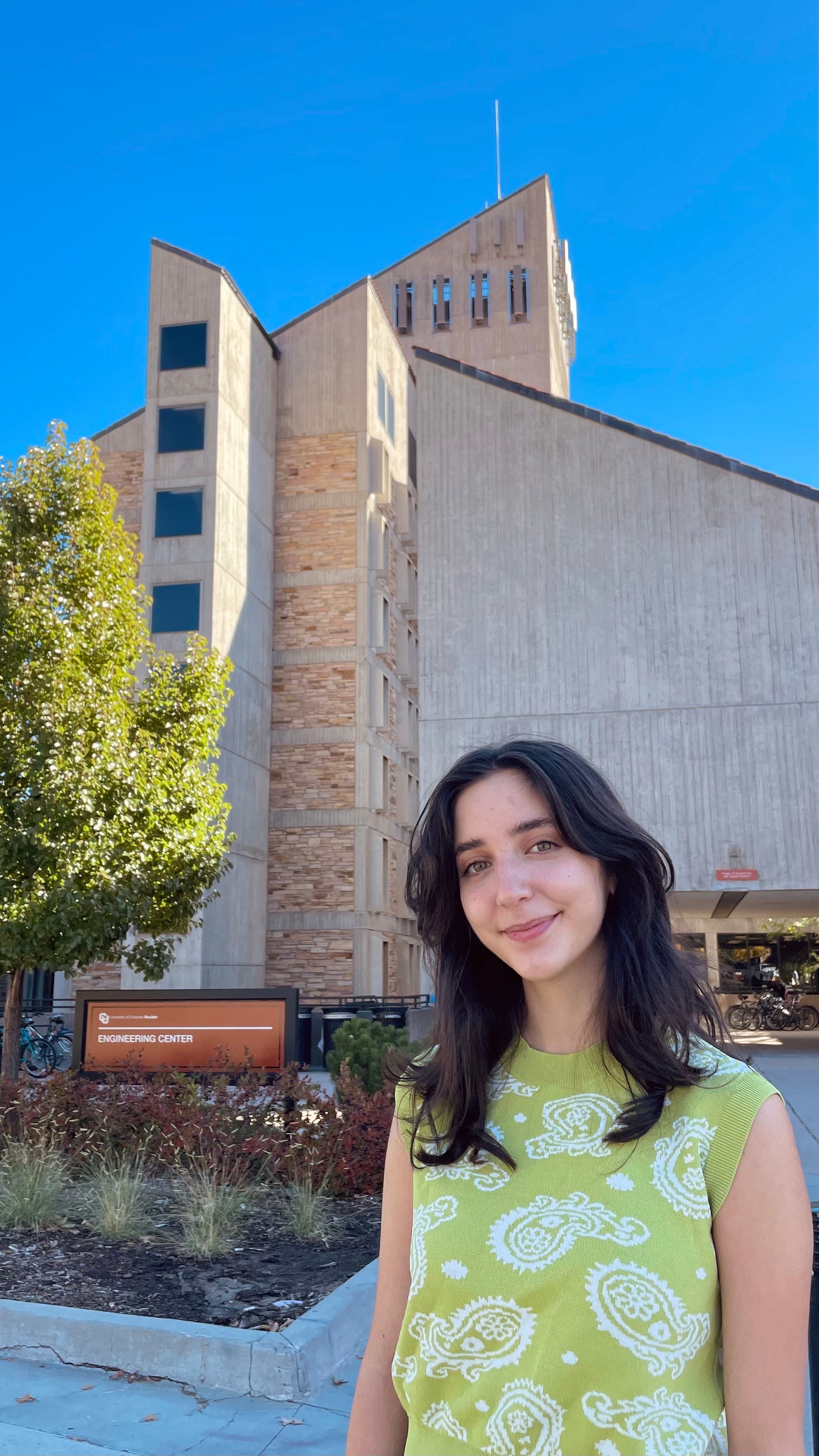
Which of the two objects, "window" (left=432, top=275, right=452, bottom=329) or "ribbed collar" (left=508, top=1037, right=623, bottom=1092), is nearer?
"ribbed collar" (left=508, top=1037, right=623, bottom=1092)

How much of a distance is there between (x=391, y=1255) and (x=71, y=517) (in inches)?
484

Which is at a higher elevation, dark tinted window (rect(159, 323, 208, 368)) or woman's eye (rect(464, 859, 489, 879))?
dark tinted window (rect(159, 323, 208, 368))

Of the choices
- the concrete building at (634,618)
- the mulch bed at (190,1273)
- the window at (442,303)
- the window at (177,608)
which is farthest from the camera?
the window at (442,303)

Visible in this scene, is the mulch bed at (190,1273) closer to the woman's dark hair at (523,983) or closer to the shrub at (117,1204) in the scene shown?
the shrub at (117,1204)

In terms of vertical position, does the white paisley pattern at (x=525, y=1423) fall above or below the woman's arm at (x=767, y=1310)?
below

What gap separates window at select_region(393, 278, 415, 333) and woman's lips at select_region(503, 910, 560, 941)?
154 feet

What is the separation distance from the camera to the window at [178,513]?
2831 centimetres

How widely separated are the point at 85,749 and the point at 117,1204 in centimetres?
625

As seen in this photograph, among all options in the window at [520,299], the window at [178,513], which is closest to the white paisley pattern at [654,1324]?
the window at [178,513]

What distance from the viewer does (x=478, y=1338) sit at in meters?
1.67

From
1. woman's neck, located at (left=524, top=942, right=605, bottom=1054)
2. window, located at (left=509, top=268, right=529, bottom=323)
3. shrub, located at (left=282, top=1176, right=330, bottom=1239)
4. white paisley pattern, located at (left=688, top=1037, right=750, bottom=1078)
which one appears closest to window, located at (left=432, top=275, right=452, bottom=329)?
window, located at (left=509, top=268, right=529, bottom=323)

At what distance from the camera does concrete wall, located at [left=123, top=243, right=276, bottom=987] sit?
28.0m

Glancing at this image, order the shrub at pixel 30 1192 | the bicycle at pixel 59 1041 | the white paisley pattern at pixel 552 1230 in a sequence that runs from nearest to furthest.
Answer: the white paisley pattern at pixel 552 1230
the shrub at pixel 30 1192
the bicycle at pixel 59 1041

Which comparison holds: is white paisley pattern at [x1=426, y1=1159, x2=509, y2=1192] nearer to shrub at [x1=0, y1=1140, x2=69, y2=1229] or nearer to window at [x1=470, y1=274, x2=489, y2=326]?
shrub at [x1=0, y1=1140, x2=69, y2=1229]
